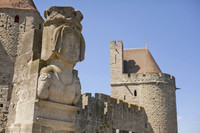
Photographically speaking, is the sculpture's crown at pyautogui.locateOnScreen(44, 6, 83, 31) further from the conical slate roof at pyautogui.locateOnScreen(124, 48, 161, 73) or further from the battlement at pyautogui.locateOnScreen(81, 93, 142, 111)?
the conical slate roof at pyautogui.locateOnScreen(124, 48, 161, 73)

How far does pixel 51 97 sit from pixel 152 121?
851 inches

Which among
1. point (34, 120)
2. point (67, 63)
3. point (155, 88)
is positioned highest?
point (155, 88)

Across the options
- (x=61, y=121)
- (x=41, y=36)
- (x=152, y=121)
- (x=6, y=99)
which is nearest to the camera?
(x=61, y=121)

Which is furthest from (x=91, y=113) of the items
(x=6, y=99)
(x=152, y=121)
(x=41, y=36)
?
(x=152, y=121)

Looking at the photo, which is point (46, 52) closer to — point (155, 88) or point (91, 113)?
point (91, 113)

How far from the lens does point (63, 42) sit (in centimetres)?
346

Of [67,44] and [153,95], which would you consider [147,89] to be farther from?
[67,44]

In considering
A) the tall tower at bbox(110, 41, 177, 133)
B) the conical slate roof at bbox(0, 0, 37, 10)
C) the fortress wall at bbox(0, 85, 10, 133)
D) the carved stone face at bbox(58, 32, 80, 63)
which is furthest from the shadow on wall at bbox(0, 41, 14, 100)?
the carved stone face at bbox(58, 32, 80, 63)

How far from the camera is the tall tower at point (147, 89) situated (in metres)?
24.0

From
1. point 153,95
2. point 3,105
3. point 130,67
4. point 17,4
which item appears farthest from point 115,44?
point 3,105

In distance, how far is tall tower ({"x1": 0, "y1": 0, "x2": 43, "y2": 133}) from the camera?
17.8m

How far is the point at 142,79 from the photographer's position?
2477cm

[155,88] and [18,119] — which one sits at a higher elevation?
[155,88]

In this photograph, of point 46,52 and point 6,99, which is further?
point 6,99
